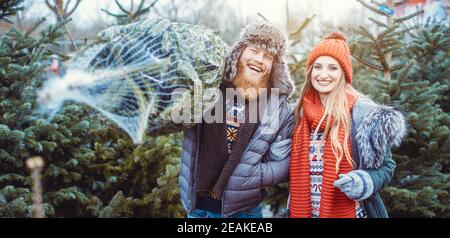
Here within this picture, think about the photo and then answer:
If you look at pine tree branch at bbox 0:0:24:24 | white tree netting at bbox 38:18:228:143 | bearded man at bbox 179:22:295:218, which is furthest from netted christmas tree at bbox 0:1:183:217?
bearded man at bbox 179:22:295:218

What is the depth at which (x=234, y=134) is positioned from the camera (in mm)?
2100

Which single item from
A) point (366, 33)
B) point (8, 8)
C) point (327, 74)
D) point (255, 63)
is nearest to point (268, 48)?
point (255, 63)

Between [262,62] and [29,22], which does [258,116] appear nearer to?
[262,62]

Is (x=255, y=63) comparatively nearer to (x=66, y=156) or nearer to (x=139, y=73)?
(x=139, y=73)

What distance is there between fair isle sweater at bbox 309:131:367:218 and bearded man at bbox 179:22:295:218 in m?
0.14

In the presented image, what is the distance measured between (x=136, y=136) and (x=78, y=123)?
1.09 m

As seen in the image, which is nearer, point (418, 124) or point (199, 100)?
point (199, 100)

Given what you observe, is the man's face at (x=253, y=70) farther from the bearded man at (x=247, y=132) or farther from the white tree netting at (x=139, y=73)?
the white tree netting at (x=139, y=73)

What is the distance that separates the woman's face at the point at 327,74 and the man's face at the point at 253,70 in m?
0.25

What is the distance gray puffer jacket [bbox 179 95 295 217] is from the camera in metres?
2.06

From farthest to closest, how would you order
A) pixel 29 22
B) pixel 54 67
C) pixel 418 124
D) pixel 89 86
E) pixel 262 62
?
pixel 29 22, pixel 54 67, pixel 418 124, pixel 262 62, pixel 89 86

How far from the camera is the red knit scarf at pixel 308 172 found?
6.45ft

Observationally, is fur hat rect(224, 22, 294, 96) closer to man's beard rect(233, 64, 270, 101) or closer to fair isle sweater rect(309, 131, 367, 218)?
man's beard rect(233, 64, 270, 101)
